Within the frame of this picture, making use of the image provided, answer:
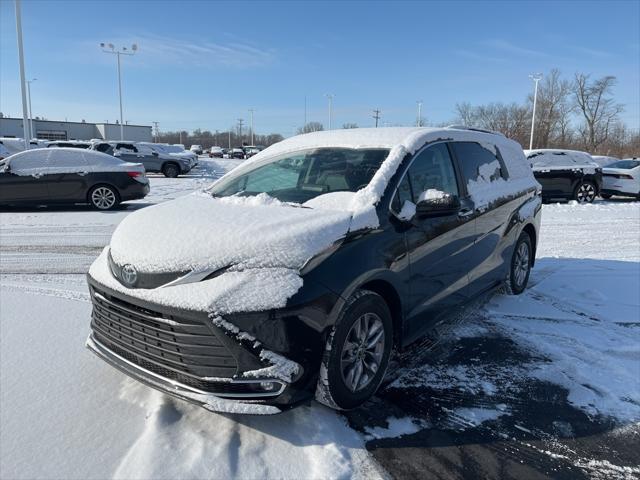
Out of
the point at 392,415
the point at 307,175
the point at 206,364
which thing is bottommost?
the point at 392,415

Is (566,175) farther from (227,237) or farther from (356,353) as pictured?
(227,237)

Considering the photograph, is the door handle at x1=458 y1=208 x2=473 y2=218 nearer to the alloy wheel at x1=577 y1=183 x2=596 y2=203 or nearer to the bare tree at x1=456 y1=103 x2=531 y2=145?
the alloy wheel at x1=577 y1=183 x2=596 y2=203

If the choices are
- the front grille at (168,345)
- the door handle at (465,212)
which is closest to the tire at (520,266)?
the door handle at (465,212)

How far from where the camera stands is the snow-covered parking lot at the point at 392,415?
2570mm

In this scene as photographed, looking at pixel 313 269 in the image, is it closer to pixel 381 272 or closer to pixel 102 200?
pixel 381 272

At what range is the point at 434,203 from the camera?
11.2 ft

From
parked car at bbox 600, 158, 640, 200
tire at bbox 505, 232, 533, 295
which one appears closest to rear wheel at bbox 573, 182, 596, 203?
parked car at bbox 600, 158, 640, 200

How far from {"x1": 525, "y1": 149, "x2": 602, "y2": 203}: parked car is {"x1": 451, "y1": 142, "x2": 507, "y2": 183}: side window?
10870mm

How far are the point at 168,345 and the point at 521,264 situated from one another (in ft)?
14.4

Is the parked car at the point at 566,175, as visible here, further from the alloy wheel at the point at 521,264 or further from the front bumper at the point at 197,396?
the front bumper at the point at 197,396

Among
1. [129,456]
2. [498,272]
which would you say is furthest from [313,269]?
[498,272]

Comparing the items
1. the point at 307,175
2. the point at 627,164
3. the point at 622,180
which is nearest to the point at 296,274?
the point at 307,175

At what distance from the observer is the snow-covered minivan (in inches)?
101

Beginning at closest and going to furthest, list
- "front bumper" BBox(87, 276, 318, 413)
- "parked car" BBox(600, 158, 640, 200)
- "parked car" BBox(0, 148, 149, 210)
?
"front bumper" BBox(87, 276, 318, 413) → "parked car" BBox(0, 148, 149, 210) → "parked car" BBox(600, 158, 640, 200)
